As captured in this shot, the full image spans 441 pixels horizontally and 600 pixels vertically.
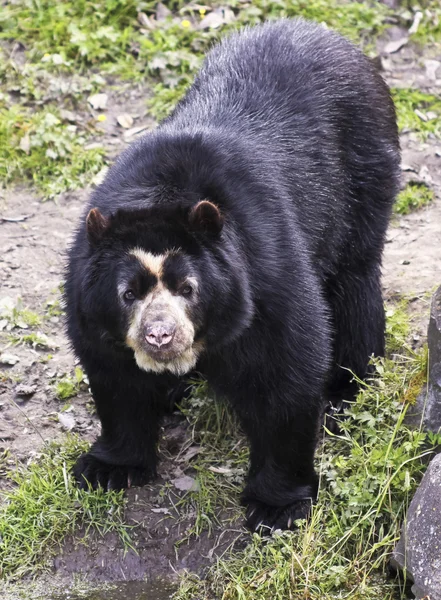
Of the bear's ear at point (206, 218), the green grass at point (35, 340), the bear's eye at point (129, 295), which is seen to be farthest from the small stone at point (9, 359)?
the bear's ear at point (206, 218)

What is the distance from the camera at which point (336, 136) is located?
6.23 metres

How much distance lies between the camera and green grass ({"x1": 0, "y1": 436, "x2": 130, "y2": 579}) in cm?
577

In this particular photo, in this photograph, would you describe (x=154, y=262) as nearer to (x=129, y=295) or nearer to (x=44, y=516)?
(x=129, y=295)

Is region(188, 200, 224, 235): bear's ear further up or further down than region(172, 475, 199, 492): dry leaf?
further up

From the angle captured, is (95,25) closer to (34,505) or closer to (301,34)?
(301,34)

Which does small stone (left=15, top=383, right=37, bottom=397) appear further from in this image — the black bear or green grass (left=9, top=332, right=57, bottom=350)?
the black bear

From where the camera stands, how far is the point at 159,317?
4750 mm

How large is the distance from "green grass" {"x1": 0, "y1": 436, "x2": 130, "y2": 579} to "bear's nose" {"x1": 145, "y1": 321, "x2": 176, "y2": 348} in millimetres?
1542

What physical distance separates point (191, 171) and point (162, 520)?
2037 millimetres

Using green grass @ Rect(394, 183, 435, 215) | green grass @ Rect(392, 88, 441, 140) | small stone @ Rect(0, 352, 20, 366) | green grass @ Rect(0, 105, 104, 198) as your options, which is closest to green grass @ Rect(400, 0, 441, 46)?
green grass @ Rect(392, 88, 441, 140)

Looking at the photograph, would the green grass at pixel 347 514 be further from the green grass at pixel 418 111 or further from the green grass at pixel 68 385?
the green grass at pixel 418 111

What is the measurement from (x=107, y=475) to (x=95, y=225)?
5.84 feet

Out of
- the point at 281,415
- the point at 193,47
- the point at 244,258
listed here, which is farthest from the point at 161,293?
the point at 193,47

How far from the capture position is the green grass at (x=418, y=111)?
926 cm
